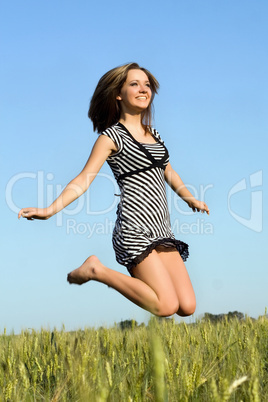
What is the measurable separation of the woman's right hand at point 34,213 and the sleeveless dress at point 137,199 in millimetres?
552

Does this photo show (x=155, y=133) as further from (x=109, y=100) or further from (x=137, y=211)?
(x=137, y=211)

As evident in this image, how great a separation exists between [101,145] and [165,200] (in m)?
0.60

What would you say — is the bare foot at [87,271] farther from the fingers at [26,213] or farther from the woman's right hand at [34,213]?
the fingers at [26,213]

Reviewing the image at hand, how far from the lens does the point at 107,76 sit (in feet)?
12.2

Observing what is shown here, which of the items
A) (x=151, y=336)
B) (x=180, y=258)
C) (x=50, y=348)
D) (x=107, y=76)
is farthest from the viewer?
(x=107, y=76)

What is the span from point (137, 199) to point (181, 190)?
68 centimetres

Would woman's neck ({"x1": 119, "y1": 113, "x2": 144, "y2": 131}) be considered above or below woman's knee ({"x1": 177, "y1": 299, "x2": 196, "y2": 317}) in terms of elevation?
above

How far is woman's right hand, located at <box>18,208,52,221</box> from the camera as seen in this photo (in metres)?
Result: 2.83

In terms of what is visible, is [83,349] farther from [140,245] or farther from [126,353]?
[140,245]

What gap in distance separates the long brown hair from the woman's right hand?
44.0 inches

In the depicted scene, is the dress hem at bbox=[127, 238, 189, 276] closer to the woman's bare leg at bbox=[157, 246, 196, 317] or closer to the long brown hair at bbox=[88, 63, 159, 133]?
the woman's bare leg at bbox=[157, 246, 196, 317]

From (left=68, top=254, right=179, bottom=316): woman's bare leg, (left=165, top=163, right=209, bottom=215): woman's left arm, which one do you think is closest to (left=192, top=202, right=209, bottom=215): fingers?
(left=165, top=163, right=209, bottom=215): woman's left arm

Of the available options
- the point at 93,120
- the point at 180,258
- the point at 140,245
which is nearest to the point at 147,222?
the point at 140,245

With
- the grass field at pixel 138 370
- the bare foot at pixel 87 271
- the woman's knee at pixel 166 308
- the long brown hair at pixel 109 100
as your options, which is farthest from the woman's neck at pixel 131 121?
the grass field at pixel 138 370
